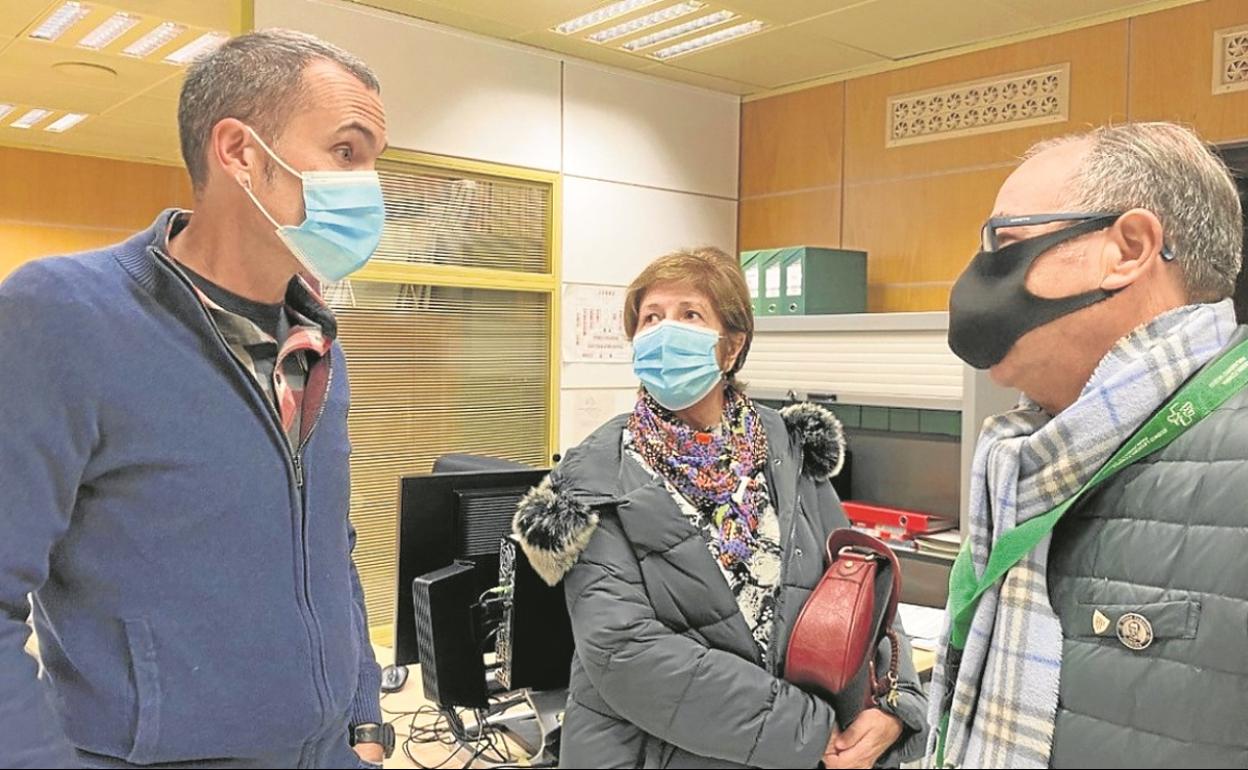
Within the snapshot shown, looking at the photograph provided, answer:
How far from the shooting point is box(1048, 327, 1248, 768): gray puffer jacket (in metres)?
1.05

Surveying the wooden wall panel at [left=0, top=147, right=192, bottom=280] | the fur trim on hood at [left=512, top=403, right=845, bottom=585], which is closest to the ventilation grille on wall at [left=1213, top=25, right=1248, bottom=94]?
the fur trim on hood at [left=512, top=403, right=845, bottom=585]

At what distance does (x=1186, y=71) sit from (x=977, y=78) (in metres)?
0.79

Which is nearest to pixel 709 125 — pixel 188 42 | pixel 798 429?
pixel 188 42

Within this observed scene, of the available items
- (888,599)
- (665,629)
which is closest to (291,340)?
(665,629)

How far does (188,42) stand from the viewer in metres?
4.46

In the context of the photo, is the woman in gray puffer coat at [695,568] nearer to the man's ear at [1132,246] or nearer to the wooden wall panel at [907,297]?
the man's ear at [1132,246]

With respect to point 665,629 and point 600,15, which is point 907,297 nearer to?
point 600,15

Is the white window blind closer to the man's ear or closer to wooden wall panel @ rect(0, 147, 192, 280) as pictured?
the man's ear

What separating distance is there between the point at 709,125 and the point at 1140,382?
157 inches

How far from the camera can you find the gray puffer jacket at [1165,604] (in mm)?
1055

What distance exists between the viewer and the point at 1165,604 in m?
1.09

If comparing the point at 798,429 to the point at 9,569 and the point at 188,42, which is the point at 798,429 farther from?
the point at 188,42

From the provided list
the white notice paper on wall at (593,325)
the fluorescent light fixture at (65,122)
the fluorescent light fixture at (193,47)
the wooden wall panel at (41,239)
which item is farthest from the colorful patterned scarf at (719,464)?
the wooden wall panel at (41,239)

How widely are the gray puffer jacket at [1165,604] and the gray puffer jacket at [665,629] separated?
55cm
